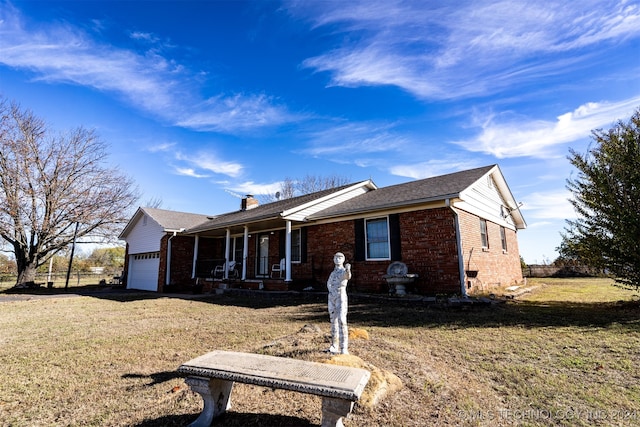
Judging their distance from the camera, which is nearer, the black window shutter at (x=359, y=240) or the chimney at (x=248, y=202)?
the black window shutter at (x=359, y=240)

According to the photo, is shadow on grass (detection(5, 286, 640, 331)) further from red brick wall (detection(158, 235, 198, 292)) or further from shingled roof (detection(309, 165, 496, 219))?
red brick wall (detection(158, 235, 198, 292))

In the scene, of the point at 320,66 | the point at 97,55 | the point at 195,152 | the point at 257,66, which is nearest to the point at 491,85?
the point at 320,66

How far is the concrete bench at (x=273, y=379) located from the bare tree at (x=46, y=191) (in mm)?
23141

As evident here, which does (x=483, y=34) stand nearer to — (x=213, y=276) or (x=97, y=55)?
(x=97, y=55)

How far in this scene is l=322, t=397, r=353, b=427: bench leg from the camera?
7.52 ft

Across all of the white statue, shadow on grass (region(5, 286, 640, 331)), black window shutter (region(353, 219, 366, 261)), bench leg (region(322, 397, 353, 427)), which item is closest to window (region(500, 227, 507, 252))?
shadow on grass (region(5, 286, 640, 331))

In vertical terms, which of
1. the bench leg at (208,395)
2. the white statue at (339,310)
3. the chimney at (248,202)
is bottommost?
the bench leg at (208,395)

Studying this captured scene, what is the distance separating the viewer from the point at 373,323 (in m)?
6.67

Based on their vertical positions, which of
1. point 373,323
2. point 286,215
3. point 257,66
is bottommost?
point 373,323

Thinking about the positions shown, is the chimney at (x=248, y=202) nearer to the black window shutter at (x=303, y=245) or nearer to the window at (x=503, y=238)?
the black window shutter at (x=303, y=245)

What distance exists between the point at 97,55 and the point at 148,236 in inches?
473

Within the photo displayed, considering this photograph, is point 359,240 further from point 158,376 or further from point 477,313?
point 158,376

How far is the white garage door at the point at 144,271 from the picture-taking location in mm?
18484

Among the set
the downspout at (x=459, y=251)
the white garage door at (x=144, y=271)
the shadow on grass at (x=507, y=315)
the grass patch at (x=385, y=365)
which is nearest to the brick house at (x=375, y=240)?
the downspout at (x=459, y=251)
